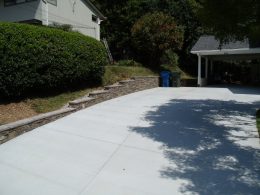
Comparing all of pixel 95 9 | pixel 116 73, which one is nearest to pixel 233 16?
pixel 116 73

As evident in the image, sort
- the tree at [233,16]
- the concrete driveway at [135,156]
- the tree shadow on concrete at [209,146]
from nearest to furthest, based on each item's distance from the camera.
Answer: the concrete driveway at [135,156]
the tree shadow on concrete at [209,146]
the tree at [233,16]

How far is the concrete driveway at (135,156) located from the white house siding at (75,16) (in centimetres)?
1393

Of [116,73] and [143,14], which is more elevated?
[143,14]

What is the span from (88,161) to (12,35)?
5213mm

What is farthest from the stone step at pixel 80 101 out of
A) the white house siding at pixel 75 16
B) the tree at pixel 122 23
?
the tree at pixel 122 23

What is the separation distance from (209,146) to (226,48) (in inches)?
544

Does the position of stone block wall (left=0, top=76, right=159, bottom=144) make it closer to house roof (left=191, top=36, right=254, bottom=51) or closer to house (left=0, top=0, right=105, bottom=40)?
house roof (left=191, top=36, right=254, bottom=51)

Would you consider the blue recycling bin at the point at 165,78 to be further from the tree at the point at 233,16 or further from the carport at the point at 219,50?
the tree at the point at 233,16

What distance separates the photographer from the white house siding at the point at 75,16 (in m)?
21.8

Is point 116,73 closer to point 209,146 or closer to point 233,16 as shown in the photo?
point 233,16

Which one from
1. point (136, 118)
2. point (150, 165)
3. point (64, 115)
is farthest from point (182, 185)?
point (64, 115)

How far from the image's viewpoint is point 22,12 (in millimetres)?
20938

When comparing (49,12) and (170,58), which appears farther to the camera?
(170,58)

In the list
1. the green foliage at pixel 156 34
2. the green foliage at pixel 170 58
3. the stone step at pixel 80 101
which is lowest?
the stone step at pixel 80 101
